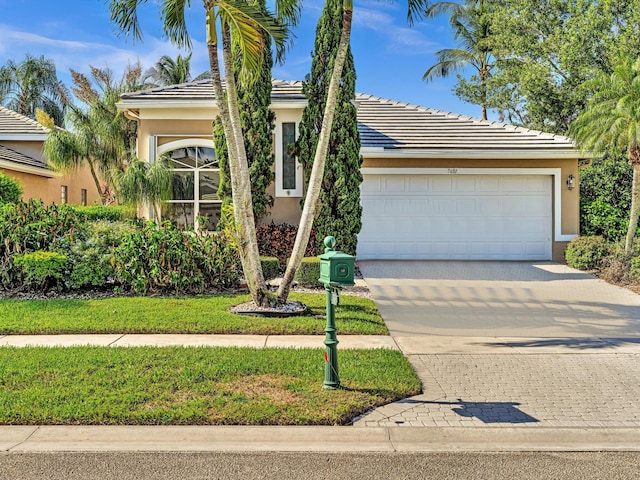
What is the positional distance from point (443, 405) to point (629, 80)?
10129 millimetres

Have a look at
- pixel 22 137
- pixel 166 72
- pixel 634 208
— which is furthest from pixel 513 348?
pixel 166 72

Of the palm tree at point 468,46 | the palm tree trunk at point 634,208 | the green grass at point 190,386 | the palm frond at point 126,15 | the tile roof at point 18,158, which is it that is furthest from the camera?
the palm tree at point 468,46

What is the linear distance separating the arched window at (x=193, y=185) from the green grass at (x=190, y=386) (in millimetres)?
7947

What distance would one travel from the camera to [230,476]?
3717 mm

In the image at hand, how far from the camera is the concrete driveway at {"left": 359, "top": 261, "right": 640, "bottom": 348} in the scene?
25.5 feet

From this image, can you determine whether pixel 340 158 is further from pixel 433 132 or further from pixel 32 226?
pixel 32 226

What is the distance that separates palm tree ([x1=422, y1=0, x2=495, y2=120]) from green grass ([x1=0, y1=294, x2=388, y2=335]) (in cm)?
2254

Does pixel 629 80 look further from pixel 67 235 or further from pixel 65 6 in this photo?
pixel 65 6

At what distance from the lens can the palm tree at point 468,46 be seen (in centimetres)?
2788

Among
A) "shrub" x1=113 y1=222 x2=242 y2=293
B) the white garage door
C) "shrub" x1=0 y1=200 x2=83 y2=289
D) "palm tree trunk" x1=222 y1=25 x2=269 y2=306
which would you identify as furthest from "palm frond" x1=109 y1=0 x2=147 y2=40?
the white garage door

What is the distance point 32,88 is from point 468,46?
2820 cm

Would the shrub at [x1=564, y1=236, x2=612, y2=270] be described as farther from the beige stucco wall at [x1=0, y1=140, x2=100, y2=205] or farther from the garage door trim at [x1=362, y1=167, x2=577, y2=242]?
the beige stucco wall at [x1=0, y1=140, x2=100, y2=205]

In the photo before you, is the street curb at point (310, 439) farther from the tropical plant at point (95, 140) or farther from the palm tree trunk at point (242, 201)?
the tropical plant at point (95, 140)

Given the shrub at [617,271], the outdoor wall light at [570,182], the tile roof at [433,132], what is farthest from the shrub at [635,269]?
the tile roof at [433,132]
